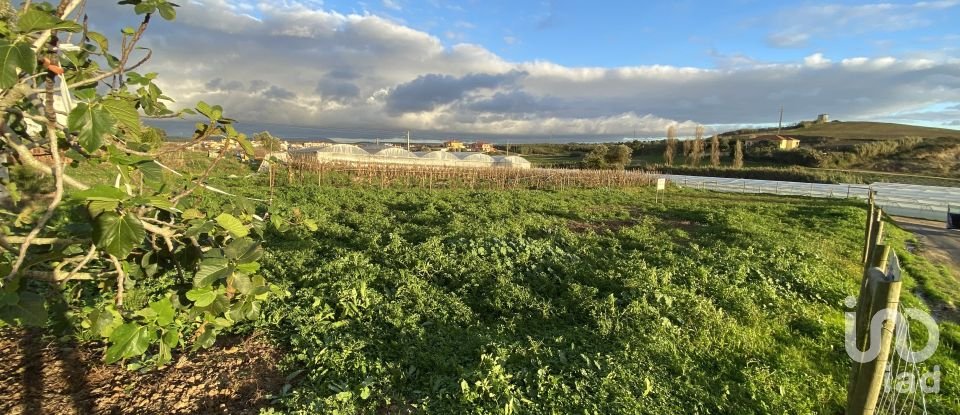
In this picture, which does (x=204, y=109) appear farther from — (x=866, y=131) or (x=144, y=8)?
(x=866, y=131)

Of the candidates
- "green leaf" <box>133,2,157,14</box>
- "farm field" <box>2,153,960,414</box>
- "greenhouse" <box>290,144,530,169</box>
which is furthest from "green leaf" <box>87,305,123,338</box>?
"greenhouse" <box>290,144,530,169</box>

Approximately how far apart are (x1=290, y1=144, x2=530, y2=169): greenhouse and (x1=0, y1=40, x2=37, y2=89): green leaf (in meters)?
35.6

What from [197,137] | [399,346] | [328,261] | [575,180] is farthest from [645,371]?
[575,180]

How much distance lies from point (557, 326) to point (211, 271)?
372 centimetres

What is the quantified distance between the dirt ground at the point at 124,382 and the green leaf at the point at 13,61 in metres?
2.58

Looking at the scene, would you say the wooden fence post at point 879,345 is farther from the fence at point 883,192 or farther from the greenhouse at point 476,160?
the greenhouse at point 476,160

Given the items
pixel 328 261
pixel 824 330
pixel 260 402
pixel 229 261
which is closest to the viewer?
pixel 229 261

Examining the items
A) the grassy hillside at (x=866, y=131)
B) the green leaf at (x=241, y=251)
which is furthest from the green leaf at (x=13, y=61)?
the grassy hillside at (x=866, y=131)

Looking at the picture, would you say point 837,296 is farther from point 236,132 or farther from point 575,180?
point 575,180

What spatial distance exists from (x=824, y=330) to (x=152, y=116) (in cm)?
632

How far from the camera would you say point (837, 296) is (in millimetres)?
6184

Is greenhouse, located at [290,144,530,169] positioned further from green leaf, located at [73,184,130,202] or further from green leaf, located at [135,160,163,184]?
green leaf, located at [73,184,130,202]

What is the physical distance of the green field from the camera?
11.2ft

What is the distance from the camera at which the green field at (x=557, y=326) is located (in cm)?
341
